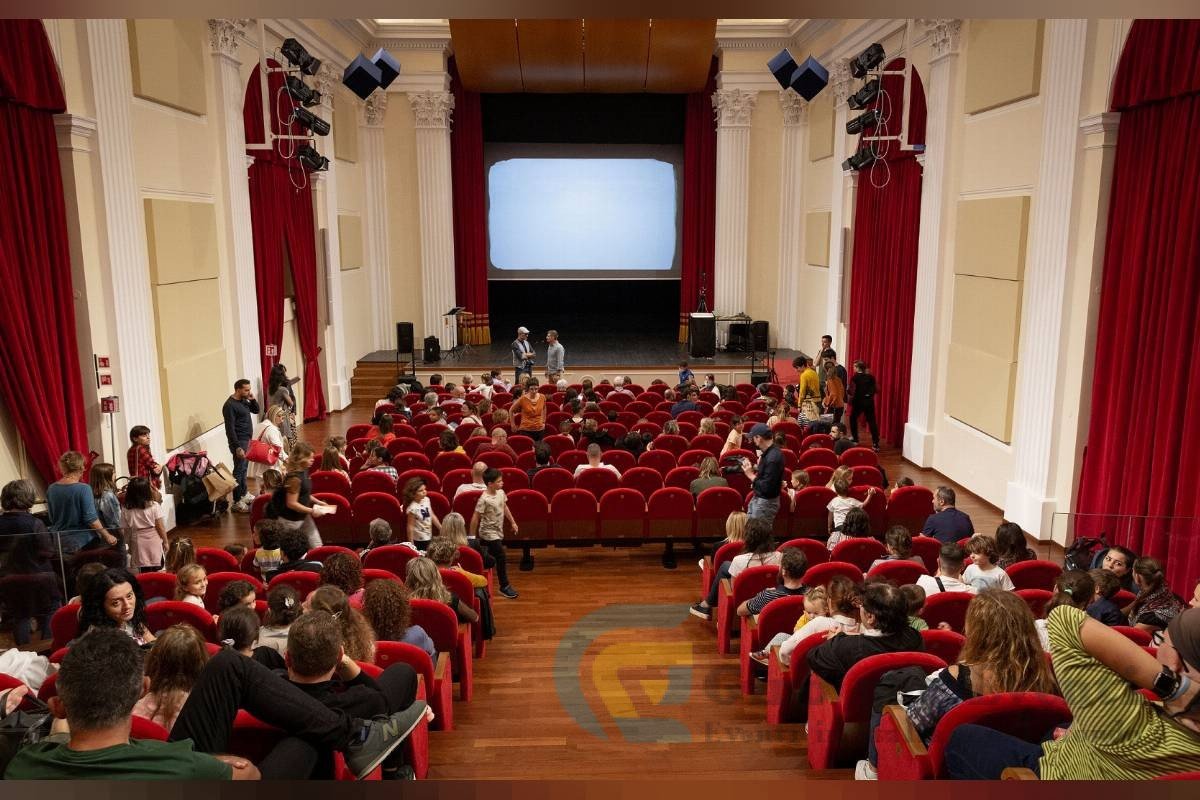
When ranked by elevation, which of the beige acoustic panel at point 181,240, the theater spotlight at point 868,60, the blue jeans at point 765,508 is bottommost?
the blue jeans at point 765,508

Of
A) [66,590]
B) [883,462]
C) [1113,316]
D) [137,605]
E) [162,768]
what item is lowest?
[883,462]

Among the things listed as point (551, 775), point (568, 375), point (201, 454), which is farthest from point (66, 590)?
point (568, 375)

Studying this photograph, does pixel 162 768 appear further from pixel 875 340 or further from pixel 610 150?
pixel 610 150

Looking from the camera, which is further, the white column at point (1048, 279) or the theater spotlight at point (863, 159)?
the theater spotlight at point (863, 159)

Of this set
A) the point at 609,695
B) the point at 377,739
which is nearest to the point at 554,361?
the point at 609,695

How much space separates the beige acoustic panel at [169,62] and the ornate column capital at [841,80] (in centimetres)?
991

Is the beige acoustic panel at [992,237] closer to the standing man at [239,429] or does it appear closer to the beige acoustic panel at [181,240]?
the standing man at [239,429]

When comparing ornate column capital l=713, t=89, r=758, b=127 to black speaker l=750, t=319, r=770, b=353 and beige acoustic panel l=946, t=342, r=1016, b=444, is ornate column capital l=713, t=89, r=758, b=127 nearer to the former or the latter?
black speaker l=750, t=319, r=770, b=353

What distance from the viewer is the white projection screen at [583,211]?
746 inches

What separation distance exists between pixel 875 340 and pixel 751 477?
631cm

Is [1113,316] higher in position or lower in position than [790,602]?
higher

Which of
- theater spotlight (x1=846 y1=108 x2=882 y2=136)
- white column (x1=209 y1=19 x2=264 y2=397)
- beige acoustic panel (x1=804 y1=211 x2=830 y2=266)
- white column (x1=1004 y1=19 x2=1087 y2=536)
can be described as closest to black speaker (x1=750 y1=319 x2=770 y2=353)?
beige acoustic panel (x1=804 y1=211 x2=830 y2=266)

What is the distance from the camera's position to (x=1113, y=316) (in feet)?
24.2

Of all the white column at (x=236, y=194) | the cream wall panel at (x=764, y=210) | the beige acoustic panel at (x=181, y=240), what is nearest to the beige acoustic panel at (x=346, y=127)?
the white column at (x=236, y=194)
